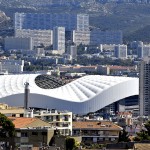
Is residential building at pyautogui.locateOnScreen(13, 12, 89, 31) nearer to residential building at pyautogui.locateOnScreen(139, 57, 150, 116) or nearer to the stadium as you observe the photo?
residential building at pyautogui.locateOnScreen(139, 57, 150, 116)

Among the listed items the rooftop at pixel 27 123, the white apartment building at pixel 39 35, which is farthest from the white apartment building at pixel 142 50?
the rooftop at pixel 27 123

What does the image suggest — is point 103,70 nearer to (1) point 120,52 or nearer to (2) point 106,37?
(1) point 120,52

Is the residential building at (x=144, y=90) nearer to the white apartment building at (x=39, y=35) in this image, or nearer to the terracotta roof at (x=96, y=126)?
the terracotta roof at (x=96, y=126)

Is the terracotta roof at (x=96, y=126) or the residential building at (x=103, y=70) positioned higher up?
the residential building at (x=103, y=70)

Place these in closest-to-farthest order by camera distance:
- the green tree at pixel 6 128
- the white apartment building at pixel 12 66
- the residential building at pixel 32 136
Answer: the residential building at pixel 32 136
the green tree at pixel 6 128
the white apartment building at pixel 12 66

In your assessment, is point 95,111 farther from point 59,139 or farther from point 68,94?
point 59,139

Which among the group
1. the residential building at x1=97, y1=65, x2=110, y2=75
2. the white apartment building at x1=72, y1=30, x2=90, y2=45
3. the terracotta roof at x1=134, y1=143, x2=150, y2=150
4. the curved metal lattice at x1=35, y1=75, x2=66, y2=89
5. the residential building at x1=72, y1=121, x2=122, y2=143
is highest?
the white apartment building at x1=72, y1=30, x2=90, y2=45

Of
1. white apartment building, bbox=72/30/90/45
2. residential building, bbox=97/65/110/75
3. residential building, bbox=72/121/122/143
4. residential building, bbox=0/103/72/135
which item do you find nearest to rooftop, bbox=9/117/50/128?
residential building, bbox=72/121/122/143
